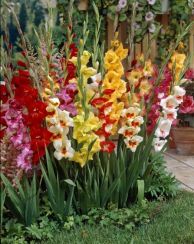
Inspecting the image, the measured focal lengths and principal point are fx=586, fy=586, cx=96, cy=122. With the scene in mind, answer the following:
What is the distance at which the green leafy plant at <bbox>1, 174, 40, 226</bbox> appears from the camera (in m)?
3.66

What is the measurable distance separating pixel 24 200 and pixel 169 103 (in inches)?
50.3

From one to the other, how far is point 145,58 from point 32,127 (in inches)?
43.3

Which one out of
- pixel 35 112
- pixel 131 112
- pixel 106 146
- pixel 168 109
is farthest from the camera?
pixel 168 109

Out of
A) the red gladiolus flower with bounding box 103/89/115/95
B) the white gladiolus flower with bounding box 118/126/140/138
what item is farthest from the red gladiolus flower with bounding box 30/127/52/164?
the white gladiolus flower with bounding box 118/126/140/138

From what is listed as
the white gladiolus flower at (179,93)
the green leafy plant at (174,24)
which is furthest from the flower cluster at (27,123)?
the green leafy plant at (174,24)

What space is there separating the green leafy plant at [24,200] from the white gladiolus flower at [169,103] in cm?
111

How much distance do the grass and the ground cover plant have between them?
0.09m

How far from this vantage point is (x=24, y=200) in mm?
3715

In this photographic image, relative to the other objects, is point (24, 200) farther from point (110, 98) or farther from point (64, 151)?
point (110, 98)

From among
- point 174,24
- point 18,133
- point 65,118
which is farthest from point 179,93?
point 174,24

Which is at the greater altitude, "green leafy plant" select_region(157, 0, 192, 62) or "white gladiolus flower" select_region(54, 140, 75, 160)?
"green leafy plant" select_region(157, 0, 192, 62)

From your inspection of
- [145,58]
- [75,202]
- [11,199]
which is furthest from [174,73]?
[11,199]

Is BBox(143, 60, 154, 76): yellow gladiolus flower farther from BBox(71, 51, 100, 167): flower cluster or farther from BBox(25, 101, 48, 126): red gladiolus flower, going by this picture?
BBox(25, 101, 48, 126): red gladiolus flower

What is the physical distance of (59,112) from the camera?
12.3ft
